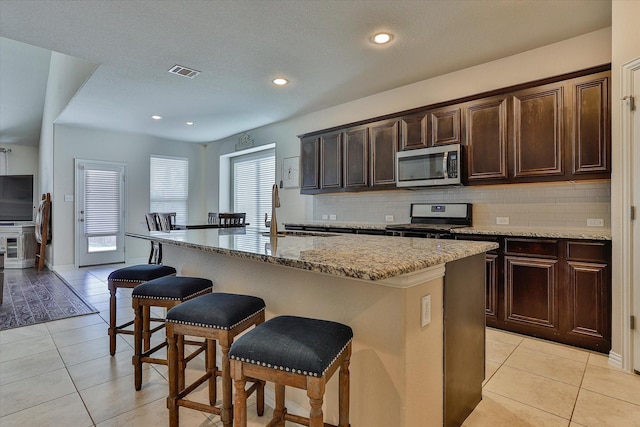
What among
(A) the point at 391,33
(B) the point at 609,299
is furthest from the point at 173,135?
(B) the point at 609,299

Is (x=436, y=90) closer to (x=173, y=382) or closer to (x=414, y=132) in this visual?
(x=414, y=132)

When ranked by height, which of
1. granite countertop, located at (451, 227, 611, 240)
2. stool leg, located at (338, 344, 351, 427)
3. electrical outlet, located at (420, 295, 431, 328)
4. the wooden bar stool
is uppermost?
granite countertop, located at (451, 227, 611, 240)

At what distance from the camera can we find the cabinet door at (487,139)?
315cm

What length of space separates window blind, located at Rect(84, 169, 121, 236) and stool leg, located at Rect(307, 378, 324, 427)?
685 centimetres

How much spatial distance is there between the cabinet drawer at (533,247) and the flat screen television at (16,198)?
29.4ft

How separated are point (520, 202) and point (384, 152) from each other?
1.58 m

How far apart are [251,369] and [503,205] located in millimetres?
3148

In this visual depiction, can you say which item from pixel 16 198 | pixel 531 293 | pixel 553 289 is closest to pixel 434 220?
pixel 531 293

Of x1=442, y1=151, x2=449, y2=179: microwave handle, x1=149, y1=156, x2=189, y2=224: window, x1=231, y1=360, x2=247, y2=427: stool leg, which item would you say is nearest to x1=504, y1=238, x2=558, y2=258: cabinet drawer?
x1=442, y1=151, x2=449, y2=179: microwave handle

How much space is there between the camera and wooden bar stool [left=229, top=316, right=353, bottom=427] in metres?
1.09

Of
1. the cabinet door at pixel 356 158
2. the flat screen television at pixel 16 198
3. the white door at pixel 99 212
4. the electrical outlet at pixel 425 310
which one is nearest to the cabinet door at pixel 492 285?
the cabinet door at pixel 356 158

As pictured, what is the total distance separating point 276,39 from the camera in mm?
2957

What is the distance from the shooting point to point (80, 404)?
1926mm

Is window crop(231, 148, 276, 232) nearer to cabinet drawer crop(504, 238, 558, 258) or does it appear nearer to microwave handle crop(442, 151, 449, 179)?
microwave handle crop(442, 151, 449, 179)
